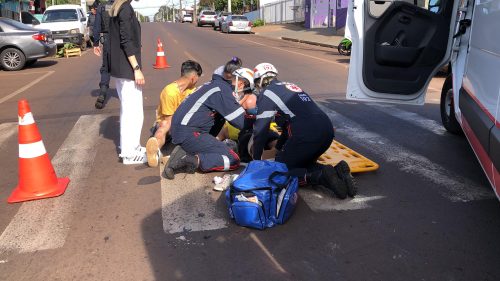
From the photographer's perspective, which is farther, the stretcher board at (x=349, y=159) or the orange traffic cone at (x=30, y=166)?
the stretcher board at (x=349, y=159)

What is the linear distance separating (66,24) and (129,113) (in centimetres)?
1611

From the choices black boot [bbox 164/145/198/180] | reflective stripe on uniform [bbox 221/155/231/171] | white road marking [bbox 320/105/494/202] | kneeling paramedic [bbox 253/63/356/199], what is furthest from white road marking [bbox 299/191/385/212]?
black boot [bbox 164/145/198/180]

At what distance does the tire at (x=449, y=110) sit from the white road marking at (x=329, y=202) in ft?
7.97

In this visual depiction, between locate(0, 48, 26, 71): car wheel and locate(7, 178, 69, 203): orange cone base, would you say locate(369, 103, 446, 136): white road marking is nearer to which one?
locate(7, 178, 69, 203): orange cone base

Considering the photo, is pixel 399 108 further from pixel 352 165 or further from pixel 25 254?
pixel 25 254

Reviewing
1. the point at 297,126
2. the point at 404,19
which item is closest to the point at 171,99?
the point at 297,126

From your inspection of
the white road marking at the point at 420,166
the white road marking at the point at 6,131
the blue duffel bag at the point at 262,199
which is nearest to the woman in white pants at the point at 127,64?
the blue duffel bag at the point at 262,199

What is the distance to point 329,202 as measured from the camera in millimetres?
4059

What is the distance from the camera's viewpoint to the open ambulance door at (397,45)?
501cm

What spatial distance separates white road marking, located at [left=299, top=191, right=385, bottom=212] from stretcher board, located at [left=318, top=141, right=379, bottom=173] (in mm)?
564

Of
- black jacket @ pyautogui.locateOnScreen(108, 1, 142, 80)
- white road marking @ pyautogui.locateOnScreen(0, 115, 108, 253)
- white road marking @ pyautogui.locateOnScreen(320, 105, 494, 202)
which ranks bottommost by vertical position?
white road marking @ pyautogui.locateOnScreen(0, 115, 108, 253)

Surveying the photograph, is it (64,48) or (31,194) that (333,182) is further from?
(64,48)

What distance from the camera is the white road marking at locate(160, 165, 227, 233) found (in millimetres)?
3666

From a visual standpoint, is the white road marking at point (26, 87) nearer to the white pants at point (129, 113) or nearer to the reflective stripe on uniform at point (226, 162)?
the white pants at point (129, 113)
